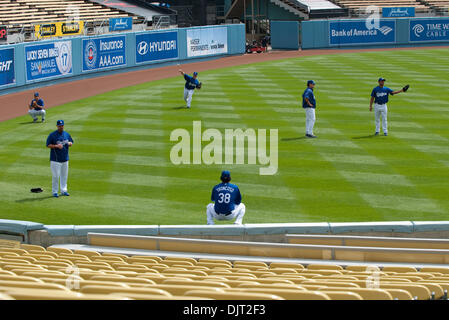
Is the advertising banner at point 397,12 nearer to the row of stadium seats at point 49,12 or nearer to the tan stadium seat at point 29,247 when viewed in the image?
the row of stadium seats at point 49,12

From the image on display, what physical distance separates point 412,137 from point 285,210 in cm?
845

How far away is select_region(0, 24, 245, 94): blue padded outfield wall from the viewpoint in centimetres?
3403

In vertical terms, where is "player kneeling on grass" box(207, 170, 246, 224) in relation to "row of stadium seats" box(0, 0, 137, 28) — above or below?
below

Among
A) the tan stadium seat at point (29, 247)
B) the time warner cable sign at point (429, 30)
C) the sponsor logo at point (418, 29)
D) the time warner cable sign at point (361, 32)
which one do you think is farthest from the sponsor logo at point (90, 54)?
the tan stadium seat at point (29, 247)

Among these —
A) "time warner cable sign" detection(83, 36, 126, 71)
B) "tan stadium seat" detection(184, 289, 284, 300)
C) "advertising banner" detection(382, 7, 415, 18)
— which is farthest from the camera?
"advertising banner" detection(382, 7, 415, 18)

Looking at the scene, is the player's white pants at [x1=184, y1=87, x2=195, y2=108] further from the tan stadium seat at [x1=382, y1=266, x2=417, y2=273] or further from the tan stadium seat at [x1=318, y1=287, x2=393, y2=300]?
the tan stadium seat at [x1=318, y1=287, x2=393, y2=300]

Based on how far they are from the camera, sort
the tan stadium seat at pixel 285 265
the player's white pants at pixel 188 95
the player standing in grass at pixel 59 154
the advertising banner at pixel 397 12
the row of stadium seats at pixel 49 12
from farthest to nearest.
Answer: the advertising banner at pixel 397 12 < the row of stadium seats at pixel 49 12 < the player's white pants at pixel 188 95 < the player standing in grass at pixel 59 154 < the tan stadium seat at pixel 285 265

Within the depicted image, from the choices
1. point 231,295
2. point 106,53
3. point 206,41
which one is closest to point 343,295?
point 231,295

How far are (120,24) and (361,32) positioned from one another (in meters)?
19.0

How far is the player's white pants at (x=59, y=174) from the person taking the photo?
635 inches

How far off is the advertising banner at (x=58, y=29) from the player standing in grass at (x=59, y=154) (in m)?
28.9

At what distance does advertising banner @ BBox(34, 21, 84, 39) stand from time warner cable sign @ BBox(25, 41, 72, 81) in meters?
6.76

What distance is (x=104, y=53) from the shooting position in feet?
133

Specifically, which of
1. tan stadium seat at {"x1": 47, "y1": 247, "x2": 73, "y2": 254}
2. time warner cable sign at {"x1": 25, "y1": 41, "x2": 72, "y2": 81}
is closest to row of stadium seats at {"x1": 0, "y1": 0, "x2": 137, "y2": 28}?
time warner cable sign at {"x1": 25, "y1": 41, "x2": 72, "y2": 81}
